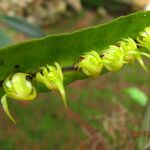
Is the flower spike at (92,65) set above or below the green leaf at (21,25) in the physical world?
below

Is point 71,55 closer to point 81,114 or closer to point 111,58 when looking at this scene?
point 111,58

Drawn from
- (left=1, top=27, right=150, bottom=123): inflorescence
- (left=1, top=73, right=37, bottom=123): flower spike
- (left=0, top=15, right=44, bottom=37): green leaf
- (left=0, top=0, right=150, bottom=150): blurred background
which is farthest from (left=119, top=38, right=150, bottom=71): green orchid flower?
(left=0, top=15, right=44, bottom=37): green leaf

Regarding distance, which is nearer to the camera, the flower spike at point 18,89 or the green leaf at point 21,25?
the flower spike at point 18,89

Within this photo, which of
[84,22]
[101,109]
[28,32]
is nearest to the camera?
[28,32]

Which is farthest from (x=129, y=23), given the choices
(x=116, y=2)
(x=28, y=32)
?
(x=116, y=2)

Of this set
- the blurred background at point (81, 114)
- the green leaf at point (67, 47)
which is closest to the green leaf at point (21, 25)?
the blurred background at point (81, 114)

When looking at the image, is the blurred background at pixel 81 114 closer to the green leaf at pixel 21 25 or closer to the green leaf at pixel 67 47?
the green leaf at pixel 21 25

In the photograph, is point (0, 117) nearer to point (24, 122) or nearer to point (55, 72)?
point (24, 122)

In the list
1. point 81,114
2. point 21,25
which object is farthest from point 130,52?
point 81,114
